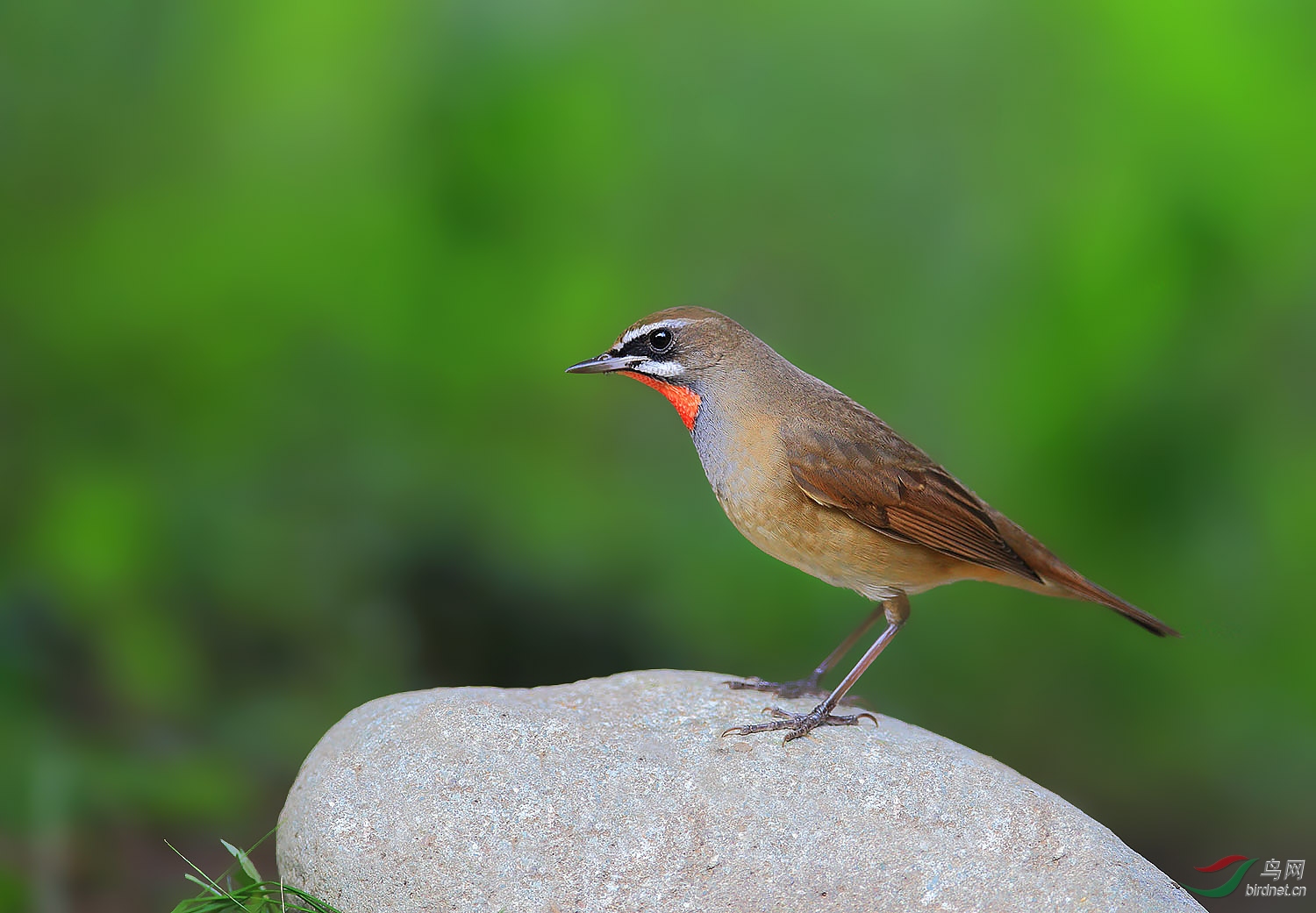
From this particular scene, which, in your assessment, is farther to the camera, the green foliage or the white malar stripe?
the white malar stripe

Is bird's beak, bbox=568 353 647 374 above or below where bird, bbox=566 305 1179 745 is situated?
above

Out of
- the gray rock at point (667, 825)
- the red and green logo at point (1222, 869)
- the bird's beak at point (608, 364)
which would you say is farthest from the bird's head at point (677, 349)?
the red and green logo at point (1222, 869)

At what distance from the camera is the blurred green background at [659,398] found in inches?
252

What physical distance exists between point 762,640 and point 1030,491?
1.70 m

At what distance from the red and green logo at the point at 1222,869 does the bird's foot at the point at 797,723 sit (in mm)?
1882

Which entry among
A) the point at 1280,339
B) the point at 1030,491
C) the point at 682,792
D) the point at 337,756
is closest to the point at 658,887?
the point at 682,792

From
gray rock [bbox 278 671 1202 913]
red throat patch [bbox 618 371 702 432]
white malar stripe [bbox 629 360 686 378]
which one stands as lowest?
gray rock [bbox 278 671 1202 913]

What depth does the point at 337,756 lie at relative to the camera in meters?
Result: 4.11

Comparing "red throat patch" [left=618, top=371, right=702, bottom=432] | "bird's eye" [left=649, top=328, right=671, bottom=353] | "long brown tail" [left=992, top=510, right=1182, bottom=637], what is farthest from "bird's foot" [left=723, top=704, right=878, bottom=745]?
"bird's eye" [left=649, top=328, right=671, bottom=353]

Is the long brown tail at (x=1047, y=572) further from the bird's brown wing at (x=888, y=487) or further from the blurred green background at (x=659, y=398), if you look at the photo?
the blurred green background at (x=659, y=398)

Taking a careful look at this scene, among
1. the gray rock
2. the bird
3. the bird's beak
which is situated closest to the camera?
the gray rock

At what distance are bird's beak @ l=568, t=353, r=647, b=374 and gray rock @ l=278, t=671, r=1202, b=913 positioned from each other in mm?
1263

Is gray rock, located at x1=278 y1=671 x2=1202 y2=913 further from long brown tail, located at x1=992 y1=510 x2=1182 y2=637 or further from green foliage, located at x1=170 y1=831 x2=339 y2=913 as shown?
long brown tail, located at x1=992 y1=510 x2=1182 y2=637

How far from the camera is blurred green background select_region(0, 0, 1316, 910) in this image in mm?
6391
